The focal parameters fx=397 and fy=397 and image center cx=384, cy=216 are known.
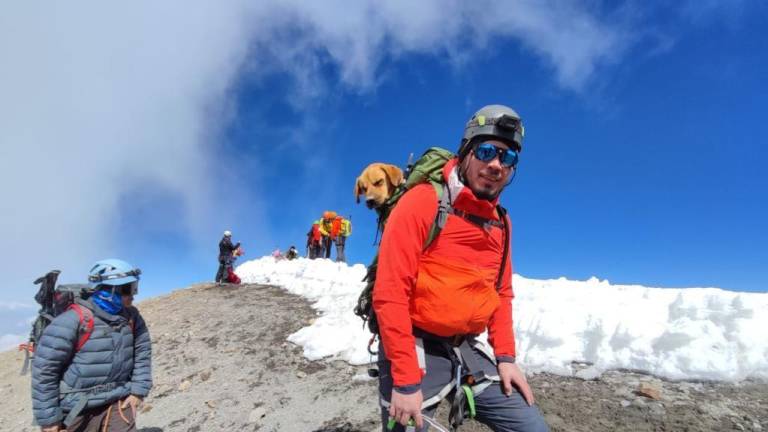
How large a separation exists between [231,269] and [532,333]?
16.8 metres

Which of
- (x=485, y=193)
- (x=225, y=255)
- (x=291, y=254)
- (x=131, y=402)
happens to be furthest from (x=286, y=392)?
(x=291, y=254)

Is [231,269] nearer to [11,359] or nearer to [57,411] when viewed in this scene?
[11,359]

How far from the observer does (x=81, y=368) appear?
4184 mm

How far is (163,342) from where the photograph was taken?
38.2 ft

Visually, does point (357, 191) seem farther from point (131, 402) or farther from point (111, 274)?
point (131, 402)

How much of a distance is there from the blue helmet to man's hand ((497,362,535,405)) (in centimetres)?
416

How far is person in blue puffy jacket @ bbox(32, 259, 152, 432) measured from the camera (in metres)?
4.04

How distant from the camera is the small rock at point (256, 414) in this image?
6.68m

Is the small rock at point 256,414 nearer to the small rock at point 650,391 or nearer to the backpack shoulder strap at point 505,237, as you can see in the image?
the backpack shoulder strap at point 505,237

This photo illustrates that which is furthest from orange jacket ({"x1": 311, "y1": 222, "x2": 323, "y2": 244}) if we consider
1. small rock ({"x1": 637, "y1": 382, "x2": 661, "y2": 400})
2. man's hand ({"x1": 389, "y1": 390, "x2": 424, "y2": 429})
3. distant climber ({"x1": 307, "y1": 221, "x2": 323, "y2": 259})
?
man's hand ({"x1": 389, "y1": 390, "x2": 424, "y2": 429})

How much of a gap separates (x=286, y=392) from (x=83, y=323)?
4.08 meters

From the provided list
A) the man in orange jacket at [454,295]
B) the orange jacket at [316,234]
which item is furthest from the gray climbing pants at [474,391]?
the orange jacket at [316,234]

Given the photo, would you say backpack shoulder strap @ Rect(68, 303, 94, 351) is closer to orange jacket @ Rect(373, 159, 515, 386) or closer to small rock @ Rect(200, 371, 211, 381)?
orange jacket @ Rect(373, 159, 515, 386)

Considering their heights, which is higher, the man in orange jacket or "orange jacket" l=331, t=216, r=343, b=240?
"orange jacket" l=331, t=216, r=343, b=240
